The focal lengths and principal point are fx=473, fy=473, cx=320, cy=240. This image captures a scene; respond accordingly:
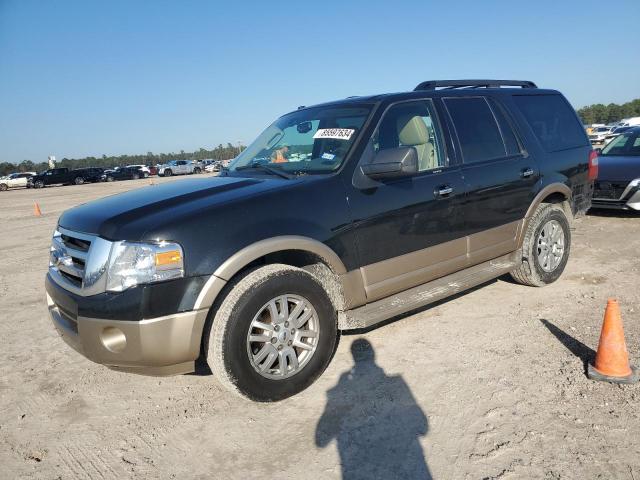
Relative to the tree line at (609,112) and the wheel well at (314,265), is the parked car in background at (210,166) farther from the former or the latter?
the tree line at (609,112)

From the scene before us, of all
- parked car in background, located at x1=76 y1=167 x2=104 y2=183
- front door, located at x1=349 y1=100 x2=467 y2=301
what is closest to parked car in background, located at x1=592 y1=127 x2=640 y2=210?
front door, located at x1=349 y1=100 x2=467 y2=301

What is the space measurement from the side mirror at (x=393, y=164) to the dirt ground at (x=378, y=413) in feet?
4.60

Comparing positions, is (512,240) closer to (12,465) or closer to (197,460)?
(197,460)

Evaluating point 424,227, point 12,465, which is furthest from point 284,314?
point 12,465

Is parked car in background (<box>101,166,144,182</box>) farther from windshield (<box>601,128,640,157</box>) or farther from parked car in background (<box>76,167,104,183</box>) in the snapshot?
windshield (<box>601,128,640,157</box>)

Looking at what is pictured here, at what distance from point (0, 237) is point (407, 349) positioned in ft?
35.8

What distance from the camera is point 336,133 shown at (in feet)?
12.5

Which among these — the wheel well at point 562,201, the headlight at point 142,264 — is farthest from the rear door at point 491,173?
the headlight at point 142,264

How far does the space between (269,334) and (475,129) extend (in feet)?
9.03

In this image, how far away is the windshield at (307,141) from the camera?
3665 mm

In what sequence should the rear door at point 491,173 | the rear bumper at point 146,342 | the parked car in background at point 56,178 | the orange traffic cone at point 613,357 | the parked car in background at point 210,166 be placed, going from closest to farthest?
the rear bumper at point 146,342 < the orange traffic cone at point 613,357 < the rear door at point 491,173 < the parked car in background at point 56,178 < the parked car in background at point 210,166

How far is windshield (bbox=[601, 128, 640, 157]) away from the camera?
8866 mm

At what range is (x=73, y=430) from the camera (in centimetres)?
296

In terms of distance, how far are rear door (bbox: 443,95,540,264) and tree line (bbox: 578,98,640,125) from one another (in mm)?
98639
